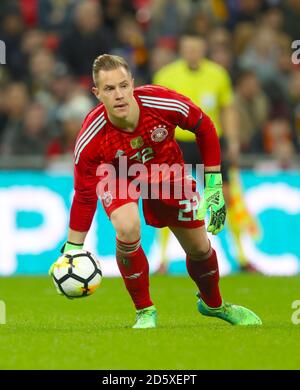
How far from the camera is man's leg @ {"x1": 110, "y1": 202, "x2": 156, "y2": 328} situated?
23.5 feet

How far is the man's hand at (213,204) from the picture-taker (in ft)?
24.0

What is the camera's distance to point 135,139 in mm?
7375

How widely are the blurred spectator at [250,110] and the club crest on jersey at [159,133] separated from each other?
6.93 metres

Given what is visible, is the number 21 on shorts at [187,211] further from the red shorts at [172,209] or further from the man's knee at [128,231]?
the man's knee at [128,231]

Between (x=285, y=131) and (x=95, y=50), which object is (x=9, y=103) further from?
(x=285, y=131)

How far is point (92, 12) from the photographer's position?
48.1 feet

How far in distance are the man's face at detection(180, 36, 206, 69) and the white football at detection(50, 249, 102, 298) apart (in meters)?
4.97

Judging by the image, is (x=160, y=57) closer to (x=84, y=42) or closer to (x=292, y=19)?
(x=84, y=42)

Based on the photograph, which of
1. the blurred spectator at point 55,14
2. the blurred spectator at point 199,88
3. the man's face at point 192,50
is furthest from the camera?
the blurred spectator at point 55,14

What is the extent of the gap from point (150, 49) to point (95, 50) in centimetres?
85

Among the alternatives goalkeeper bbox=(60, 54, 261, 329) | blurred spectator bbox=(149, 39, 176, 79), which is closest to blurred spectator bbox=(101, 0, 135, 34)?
blurred spectator bbox=(149, 39, 176, 79)

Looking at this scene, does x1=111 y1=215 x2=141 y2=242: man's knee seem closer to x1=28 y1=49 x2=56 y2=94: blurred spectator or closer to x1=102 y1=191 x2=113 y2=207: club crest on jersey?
x1=102 y1=191 x2=113 y2=207: club crest on jersey

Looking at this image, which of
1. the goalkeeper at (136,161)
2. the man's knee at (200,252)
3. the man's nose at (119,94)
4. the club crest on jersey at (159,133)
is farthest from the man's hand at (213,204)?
the man's nose at (119,94)

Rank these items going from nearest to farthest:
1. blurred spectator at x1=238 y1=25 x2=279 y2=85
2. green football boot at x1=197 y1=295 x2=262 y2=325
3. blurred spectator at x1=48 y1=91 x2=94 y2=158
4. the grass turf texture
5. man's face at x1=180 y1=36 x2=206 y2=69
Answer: the grass turf texture → green football boot at x1=197 y1=295 x2=262 y2=325 → man's face at x1=180 y1=36 x2=206 y2=69 → blurred spectator at x1=48 y1=91 x2=94 y2=158 → blurred spectator at x1=238 y1=25 x2=279 y2=85
